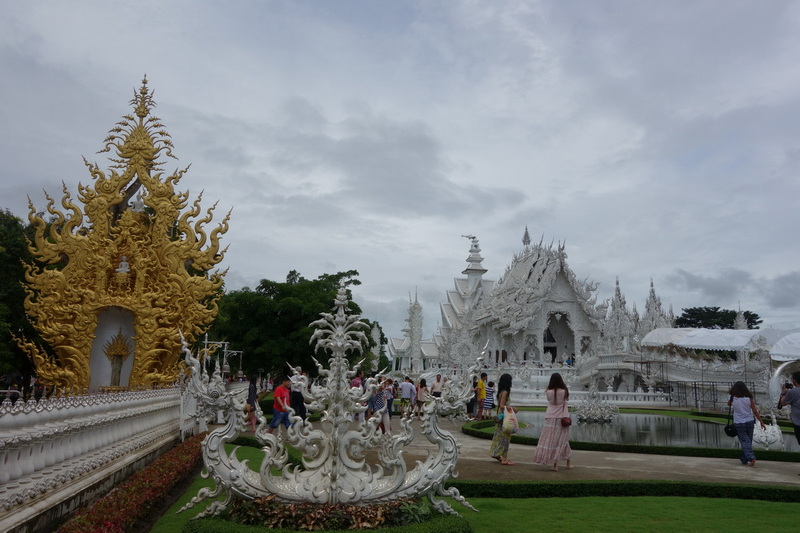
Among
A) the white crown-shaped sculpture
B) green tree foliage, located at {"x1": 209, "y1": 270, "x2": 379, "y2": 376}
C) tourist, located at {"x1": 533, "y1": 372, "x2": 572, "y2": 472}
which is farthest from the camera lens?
green tree foliage, located at {"x1": 209, "y1": 270, "x2": 379, "y2": 376}

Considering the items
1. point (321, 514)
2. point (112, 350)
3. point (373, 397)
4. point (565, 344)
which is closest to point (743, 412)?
point (373, 397)

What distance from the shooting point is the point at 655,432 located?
1669 cm

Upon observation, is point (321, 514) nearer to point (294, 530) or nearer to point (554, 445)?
point (294, 530)

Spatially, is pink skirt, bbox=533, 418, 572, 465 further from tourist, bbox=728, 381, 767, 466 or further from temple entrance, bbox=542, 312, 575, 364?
temple entrance, bbox=542, 312, 575, 364

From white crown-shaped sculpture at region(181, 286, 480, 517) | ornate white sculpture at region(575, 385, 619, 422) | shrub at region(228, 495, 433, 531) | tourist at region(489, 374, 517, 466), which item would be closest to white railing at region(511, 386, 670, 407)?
ornate white sculpture at region(575, 385, 619, 422)

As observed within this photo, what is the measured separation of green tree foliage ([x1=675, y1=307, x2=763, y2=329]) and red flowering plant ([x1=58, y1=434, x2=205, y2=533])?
63.6 meters

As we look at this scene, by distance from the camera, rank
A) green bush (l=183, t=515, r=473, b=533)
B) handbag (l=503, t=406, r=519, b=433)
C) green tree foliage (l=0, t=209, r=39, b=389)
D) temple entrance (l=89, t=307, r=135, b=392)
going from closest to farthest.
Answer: green bush (l=183, t=515, r=473, b=533) < handbag (l=503, t=406, r=519, b=433) < temple entrance (l=89, t=307, r=135, b=392) < green tree foliage (l=0, t=209, r=39, b=389)

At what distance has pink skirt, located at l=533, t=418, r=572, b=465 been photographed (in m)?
9.92

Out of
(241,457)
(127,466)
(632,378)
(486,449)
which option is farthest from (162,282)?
(632,378)

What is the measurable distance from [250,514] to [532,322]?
112 feet

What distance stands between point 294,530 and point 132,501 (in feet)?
5.25

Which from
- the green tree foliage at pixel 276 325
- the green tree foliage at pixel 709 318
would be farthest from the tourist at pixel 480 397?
the green tree foliage at pixel 709 318

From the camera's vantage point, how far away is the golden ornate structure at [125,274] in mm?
12609

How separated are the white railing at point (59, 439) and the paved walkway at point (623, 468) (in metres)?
4.65
